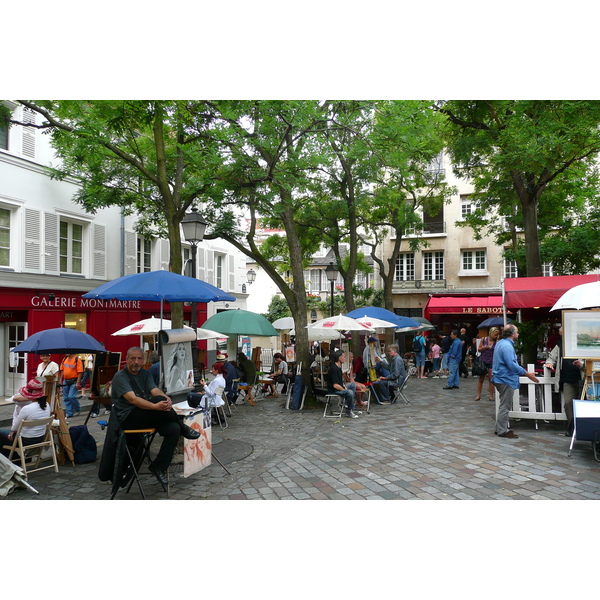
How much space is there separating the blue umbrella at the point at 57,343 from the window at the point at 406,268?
24722mm

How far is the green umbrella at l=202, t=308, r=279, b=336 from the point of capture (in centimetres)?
1209

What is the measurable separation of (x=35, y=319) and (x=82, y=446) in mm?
9773

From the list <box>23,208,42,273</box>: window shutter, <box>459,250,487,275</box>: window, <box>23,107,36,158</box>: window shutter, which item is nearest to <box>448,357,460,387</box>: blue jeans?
<box>23,208,42,273</box>: window shutter

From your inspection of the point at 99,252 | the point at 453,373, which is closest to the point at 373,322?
the point at 453,373

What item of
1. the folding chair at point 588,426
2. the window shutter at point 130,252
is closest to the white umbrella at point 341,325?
the folding chair at point 588,426

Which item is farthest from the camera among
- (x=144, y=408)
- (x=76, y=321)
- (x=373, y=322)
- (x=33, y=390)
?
(x=76, y=321)

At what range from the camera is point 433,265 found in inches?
1220

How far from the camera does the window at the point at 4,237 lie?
14.7 m

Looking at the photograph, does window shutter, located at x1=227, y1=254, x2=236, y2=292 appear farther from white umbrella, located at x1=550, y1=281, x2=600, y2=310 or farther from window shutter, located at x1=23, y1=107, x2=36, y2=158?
white umbrella, located at x1=550, y1=281, x2=600, y2=310

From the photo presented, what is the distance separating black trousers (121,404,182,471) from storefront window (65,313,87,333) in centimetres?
1284

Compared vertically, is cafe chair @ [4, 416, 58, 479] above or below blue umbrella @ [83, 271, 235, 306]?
below

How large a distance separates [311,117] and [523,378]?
6.38 meters

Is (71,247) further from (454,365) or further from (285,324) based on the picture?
(454,365)

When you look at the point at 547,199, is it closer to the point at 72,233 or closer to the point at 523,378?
the point at 523,378
